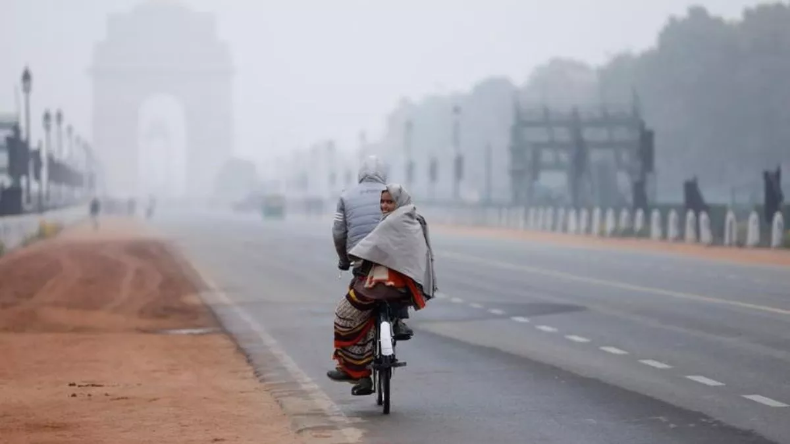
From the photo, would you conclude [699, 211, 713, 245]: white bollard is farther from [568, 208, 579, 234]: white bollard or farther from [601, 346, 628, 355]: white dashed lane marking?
[601, 346, 628, 355]: white dashed lane marking

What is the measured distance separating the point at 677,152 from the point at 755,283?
2467 inches

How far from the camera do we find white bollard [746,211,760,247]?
135 feet

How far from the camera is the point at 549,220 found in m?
62.0

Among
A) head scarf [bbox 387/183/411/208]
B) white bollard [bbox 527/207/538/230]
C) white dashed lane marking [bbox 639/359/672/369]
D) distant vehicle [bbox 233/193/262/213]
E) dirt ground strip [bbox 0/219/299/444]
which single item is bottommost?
distant vehicle [bbox 233/193/262/213]

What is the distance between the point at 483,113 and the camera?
156 m

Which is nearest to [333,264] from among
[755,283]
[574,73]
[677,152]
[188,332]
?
[755,283]

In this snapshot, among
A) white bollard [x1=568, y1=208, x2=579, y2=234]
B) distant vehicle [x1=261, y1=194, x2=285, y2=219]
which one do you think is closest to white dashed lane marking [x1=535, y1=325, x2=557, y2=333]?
white bollard [x1=568, y1=208, x2=579, y2=234]

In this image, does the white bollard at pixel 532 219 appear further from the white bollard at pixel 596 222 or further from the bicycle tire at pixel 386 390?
the bicycle tire at pixel 386 390

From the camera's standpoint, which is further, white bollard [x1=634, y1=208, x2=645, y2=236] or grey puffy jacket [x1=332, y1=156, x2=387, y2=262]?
white bollard [x1=634, y1=208, x2=645, y2=236]

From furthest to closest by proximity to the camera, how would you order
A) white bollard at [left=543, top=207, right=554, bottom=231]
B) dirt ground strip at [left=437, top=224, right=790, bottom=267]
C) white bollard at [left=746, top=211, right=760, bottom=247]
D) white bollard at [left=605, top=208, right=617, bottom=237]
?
1. white bollard at [left=543, top=207, right=554, bottom=231]
2. white bollard at [left=605, top=208, right=617, bottom=237]
3. white bollard at [left=746, top=211, right=760, bottom=247]
4. dirt ground strip at [left=437, top=224, right=790, bottom=267]

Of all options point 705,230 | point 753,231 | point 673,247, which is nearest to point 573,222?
point 705,230

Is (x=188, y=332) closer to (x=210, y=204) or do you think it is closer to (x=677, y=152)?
(x=677, y=152)

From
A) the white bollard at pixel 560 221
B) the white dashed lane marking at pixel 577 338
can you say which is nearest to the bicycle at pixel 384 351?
the white dashed lane marking at pixel 577 338

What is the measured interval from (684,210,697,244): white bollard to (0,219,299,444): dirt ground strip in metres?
20.5
